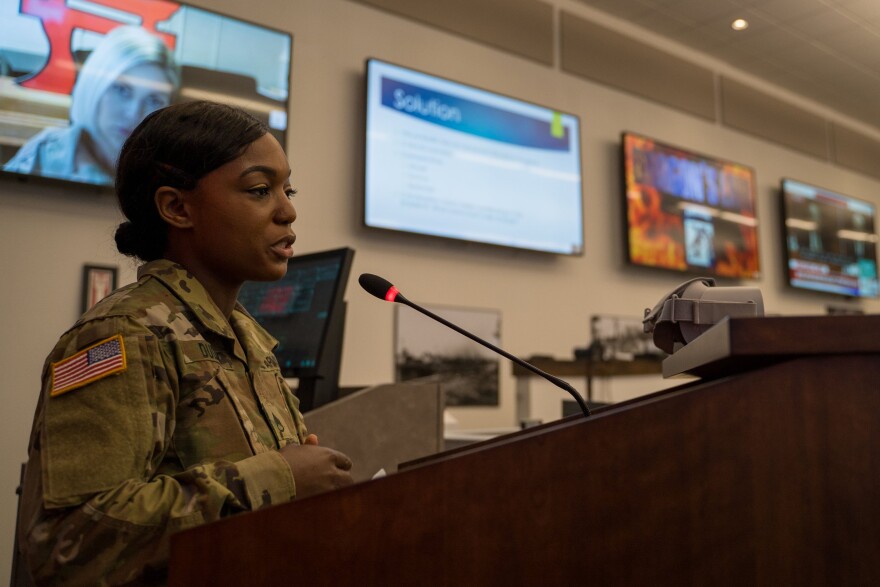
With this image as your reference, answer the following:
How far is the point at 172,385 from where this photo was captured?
0.85 metres

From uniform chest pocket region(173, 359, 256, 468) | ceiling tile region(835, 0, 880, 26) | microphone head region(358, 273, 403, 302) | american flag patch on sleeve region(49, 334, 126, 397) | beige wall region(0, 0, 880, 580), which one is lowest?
uniform chest pocket region(173, 359, 256, 468)

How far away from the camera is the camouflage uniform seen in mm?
722

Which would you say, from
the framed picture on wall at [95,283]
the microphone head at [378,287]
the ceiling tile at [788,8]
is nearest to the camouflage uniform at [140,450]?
the microphone head at [378,287]

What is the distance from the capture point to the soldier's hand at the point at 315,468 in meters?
0.81

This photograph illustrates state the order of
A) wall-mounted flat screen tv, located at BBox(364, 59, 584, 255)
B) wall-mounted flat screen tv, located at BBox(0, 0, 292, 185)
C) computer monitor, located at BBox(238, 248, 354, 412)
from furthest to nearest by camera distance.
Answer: wall-mounted flat screen tv, located at BBox(364, 59, 584, 255) < wall-mounted flat screen tv, located at BBox(0, 0, 292, 185) < computer monitor, located at BBox(238, 248, 354, 412)

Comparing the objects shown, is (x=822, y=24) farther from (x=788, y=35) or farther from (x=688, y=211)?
(x=688, y=211)

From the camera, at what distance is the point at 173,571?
0.52 meters

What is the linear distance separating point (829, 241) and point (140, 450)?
5.82 meters

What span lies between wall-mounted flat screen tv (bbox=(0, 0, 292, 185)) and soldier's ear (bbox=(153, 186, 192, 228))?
1.71 m

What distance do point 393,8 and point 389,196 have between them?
985mm

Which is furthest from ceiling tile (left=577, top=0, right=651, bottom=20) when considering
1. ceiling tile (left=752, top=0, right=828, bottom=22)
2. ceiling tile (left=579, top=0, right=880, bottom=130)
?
ceiling tile (left=752, top=0, right=828, bottom=22)

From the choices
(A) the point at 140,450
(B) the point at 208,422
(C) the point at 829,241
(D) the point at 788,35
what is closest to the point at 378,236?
(B) the point at 208,422

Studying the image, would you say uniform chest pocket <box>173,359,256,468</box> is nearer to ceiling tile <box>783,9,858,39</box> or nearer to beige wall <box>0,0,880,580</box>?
beige wall <box>0,0,880,580</box>

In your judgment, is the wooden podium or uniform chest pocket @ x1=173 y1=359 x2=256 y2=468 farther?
uniform chest pocket @ x1=173 y1=359 x2=256 y2=468
